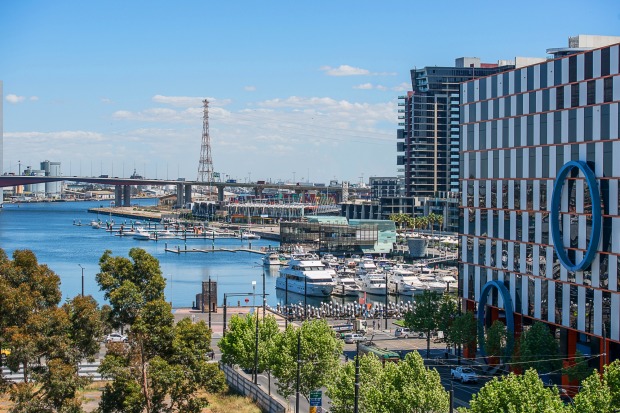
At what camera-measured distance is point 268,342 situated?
74.6 feet

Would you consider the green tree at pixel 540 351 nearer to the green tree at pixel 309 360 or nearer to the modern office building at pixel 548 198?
the modern office building at pixel 548 198

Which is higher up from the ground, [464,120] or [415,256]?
[464,120]

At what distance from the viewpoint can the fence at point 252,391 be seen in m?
19.5

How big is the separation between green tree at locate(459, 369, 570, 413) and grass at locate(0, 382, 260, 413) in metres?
7.47

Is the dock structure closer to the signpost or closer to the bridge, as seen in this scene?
the bridge

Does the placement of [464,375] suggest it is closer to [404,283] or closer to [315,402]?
[315,402]

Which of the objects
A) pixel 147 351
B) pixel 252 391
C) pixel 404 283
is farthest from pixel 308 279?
pixel 147 351

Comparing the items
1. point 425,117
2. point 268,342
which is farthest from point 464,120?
point 425,117

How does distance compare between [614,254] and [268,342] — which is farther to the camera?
[268,342]

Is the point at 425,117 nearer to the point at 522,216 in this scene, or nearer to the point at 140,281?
the point at 522,216

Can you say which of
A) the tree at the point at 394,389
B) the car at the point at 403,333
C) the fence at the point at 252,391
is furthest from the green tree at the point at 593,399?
the car at the point at 403,333

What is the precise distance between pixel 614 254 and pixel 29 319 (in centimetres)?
1161

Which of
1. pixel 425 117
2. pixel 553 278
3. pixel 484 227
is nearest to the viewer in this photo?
pixel 553 278

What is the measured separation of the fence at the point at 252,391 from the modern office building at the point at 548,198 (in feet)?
21.8
